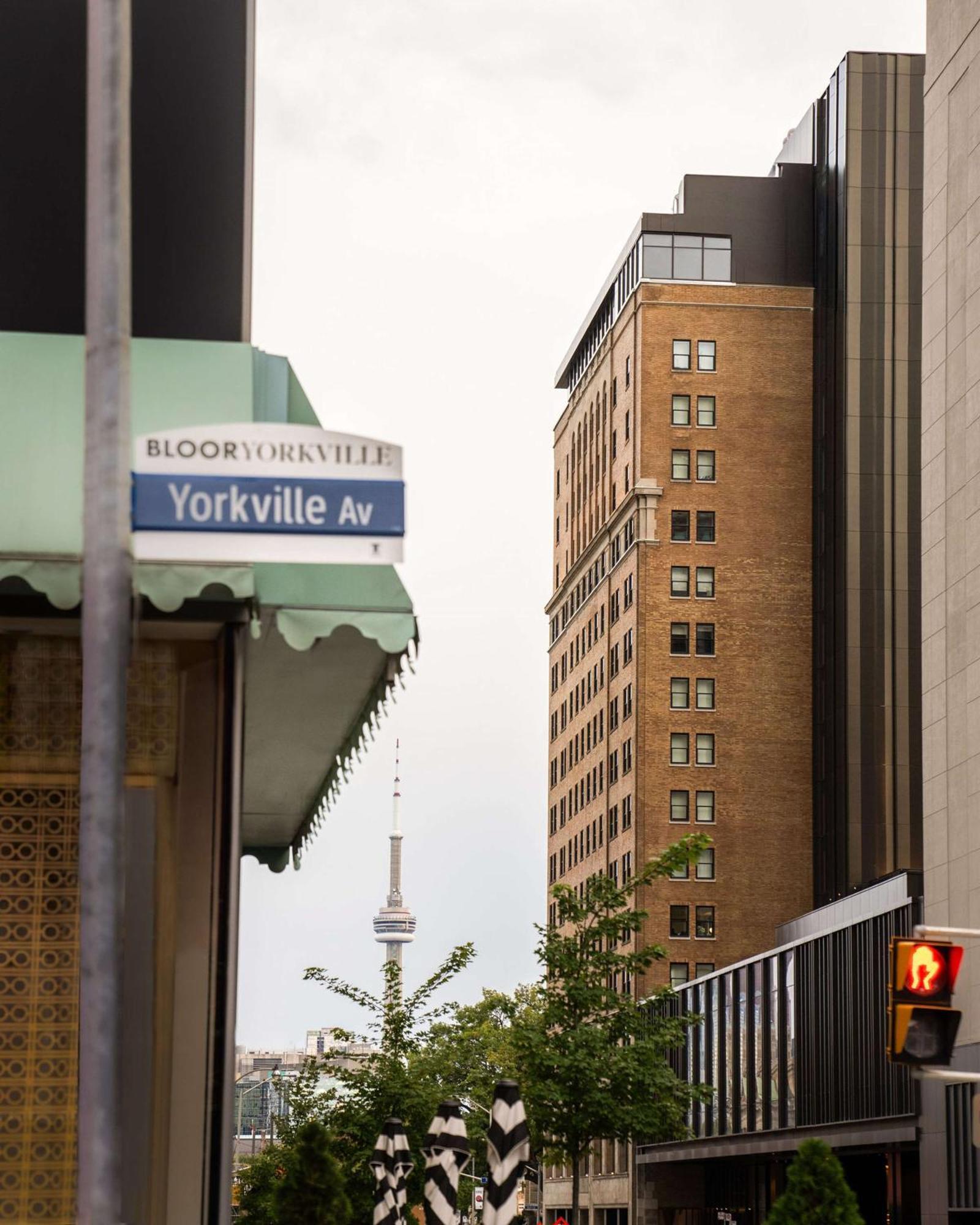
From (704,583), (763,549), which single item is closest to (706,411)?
(763,549)

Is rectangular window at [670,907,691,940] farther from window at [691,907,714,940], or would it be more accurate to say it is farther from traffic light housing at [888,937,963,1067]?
traffic light housing at [888,937,963,1067]

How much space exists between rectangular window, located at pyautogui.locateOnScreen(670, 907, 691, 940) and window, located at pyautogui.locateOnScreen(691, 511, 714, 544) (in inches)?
813

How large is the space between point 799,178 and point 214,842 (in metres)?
98.3

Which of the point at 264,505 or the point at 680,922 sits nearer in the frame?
the point at 264,505

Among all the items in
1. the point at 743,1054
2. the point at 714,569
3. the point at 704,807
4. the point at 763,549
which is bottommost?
the point at 743,1054

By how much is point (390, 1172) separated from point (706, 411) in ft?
272

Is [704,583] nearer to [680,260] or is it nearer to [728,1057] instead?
[680,260]

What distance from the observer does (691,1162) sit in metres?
90.3

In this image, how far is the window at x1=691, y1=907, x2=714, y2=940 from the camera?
9731cm

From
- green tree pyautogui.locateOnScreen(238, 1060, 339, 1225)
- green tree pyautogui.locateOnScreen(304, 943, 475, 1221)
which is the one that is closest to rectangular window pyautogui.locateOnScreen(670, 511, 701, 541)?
green tree pyautogui.locateOnScreen(238, 1060, 339, 1225)

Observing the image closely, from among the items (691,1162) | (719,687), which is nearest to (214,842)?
(691,1162)

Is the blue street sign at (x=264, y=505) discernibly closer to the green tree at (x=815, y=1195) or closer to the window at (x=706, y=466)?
the green tree at (x=815, y=1195)

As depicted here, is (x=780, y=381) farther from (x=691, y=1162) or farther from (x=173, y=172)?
(x=173, y=172)

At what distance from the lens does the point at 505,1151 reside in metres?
16.2
